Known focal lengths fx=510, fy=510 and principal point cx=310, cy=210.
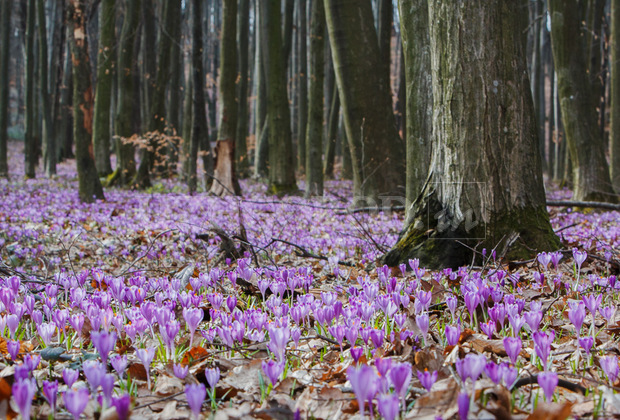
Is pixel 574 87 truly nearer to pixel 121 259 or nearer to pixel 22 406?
pixel 121 259

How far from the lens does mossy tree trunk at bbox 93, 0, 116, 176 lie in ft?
40.9

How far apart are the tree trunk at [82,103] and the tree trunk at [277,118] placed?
452 cm

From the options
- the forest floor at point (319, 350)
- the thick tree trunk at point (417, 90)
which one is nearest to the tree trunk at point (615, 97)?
the thick tree trunk at point (417, 90)

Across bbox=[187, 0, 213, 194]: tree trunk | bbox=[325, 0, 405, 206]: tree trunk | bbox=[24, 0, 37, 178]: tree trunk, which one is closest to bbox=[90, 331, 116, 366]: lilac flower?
bbox=[325, 0, 405, 206]: tree trunk

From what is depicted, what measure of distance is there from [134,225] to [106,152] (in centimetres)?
816

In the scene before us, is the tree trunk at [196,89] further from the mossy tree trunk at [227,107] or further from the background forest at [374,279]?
the background forest at [374,279]

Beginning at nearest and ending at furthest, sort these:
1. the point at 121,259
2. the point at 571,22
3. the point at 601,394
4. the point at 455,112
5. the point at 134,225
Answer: the point at 601,394
the point at 455,112
the point at 121,259
the point at 134,225
the point at 571,22

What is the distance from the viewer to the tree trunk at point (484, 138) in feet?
13.3

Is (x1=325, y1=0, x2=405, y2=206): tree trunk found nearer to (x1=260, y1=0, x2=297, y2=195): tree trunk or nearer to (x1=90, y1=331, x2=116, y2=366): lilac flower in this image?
(x1=260, y1=0, x2=297, y2=195): tree trunk

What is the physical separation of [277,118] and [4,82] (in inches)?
430

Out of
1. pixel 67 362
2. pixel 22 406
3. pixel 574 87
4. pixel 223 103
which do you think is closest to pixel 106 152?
pixel 223 103

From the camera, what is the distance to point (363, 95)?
8.74 m

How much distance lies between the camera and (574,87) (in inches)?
376

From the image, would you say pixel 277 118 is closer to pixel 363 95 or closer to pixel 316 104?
pixel 316 104
